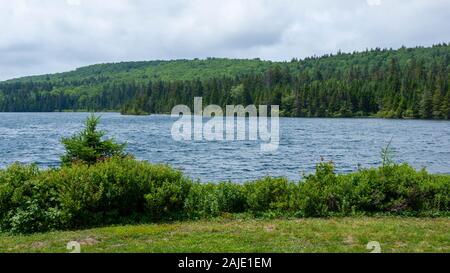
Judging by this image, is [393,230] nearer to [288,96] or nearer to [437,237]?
[437,237]

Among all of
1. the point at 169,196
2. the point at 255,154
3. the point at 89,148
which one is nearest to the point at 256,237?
the point at 169,196

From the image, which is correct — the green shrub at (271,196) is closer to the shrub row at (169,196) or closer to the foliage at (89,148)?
the shrub row at (169,196)

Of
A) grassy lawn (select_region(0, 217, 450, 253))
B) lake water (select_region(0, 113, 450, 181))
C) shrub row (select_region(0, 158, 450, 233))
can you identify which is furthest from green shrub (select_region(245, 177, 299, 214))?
lake water (select_region(0, 113, 450, 181))

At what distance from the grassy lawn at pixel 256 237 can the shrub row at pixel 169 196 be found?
1129 mm

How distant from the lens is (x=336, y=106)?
15762 cm

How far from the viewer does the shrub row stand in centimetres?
1592

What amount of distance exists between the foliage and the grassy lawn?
593cm

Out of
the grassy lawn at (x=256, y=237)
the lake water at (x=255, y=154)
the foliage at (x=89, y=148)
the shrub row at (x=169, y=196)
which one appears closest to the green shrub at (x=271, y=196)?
the shrub row at (x=169, y=196)

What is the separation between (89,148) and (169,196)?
507 centimetres

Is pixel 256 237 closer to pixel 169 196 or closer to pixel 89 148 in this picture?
pixel 169 196

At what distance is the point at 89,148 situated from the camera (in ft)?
67.0

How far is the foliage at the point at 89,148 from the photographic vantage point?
20.4 meters
